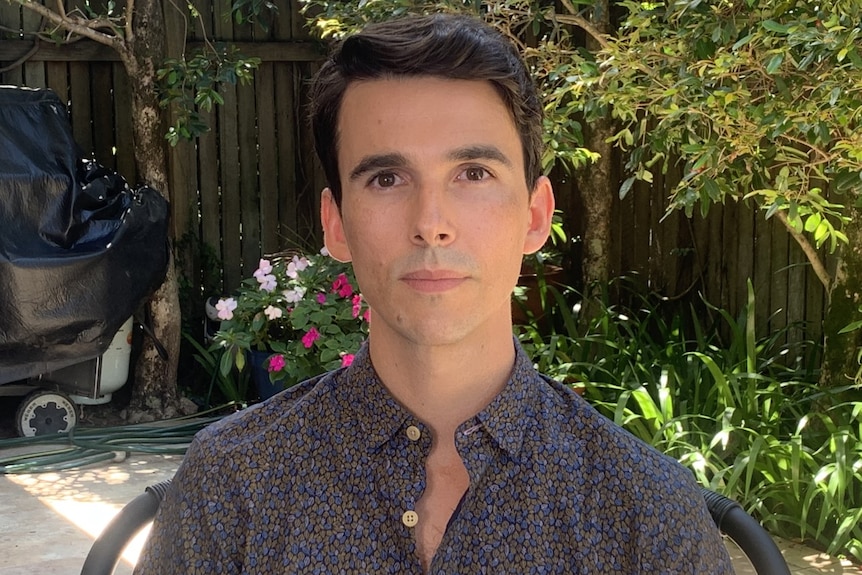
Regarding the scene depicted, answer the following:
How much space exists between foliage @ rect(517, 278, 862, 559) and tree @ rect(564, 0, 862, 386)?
11.2 inches

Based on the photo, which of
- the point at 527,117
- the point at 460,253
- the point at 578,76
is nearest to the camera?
the point at 460,253

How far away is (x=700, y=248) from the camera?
5.82m

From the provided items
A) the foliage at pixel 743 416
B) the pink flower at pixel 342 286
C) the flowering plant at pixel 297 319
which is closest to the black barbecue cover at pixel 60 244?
the flowering plant at pixel 297 319

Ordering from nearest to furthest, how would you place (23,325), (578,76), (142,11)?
(578,76) < (23,325) < (142,11)

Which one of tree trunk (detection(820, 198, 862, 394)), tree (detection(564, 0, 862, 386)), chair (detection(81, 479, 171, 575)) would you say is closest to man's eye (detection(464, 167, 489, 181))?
chair (detection(81, 479, 171, 575))

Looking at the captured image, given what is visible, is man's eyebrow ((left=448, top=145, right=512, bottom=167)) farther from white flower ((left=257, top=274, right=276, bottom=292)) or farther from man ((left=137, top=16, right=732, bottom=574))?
white flower ((left=257, top=274, right=276, bottom=292))

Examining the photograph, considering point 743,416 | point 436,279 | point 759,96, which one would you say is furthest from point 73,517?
point 436,279

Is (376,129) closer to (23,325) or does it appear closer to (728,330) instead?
(23,325)

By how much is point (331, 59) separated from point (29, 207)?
4.06m

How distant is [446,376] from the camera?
1.35m

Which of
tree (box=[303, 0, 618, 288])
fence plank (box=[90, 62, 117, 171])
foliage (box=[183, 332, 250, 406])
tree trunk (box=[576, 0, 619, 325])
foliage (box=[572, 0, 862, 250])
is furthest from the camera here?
fence plank (box=[90, 62, 117, 171])

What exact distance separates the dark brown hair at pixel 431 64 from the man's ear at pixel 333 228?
0.08 ft

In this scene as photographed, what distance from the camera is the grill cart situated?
503 centimetres

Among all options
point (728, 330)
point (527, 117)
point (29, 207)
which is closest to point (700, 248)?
point (728, 330)
